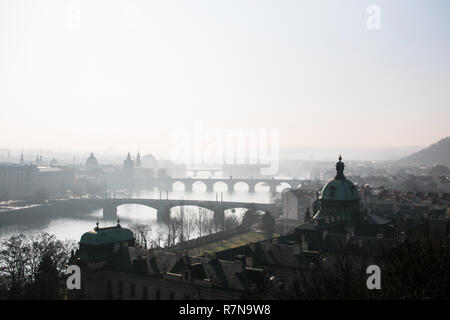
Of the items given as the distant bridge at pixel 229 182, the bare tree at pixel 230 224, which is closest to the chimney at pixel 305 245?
the bare tree at pixel 230 224

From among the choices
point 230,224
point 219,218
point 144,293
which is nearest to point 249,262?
point 144,293

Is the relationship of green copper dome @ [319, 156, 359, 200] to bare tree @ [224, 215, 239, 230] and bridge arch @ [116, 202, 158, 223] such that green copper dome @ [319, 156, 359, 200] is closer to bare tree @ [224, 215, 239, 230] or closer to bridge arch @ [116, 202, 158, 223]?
bare tree @ [224, 215, 239, 230]

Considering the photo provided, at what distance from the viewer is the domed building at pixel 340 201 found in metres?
45.2

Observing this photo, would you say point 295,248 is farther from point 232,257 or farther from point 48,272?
point 48,272

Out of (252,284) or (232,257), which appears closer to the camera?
(252,284)

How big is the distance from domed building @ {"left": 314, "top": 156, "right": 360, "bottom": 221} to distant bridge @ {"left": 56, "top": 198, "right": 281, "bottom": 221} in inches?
1378

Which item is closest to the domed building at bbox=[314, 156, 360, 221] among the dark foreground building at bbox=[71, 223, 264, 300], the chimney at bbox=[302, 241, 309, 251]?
the chimney at bbox=[302, 241, 309, 251]

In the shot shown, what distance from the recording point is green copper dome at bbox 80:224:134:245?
3225 cm

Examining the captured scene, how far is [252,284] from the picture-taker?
2644 centimetres

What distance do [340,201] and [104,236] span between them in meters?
22.5

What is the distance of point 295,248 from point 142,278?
1030 centimetres

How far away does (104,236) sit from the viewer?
32688 millimetres
